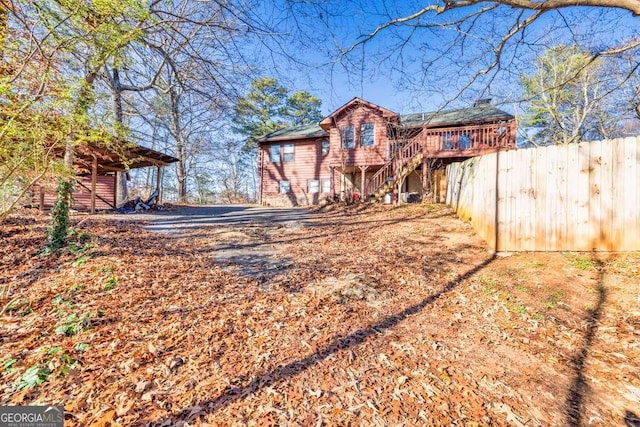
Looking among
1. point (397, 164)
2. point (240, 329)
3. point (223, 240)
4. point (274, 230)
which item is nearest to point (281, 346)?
point (240, 329)

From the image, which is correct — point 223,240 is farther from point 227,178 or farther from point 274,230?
point 227,178

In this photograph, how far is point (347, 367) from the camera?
2355mm

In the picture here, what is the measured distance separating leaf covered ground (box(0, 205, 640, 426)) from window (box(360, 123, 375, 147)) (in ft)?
38.5

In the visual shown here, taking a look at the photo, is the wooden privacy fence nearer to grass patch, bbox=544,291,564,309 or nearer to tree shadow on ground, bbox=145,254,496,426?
grass patch, bbox=544,291,564,309

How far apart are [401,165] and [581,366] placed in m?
11.4

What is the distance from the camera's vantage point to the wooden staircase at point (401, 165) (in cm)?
1320

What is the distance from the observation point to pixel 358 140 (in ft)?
53.1

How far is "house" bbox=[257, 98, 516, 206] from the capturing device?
12.9 meters

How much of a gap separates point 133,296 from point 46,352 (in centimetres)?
114

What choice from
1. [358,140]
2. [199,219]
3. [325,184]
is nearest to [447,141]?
[358,140]

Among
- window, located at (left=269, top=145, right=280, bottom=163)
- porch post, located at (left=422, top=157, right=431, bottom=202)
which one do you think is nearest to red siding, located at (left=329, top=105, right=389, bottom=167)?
porch post, located at (left=422, top=157, right=431, bottom=202)

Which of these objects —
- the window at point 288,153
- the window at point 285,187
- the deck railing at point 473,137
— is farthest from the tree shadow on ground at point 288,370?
the window at point 288,153

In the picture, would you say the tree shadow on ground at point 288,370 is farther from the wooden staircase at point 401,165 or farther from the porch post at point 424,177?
the wooden staircase at point 401,165

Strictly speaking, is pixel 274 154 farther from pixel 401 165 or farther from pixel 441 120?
pixel 441 120
